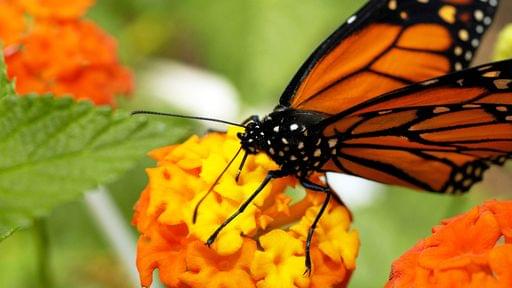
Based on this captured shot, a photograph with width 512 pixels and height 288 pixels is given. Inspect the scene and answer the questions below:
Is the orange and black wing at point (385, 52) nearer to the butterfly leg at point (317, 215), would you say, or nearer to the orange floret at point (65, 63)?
the butterfly leg at point (317, 215)

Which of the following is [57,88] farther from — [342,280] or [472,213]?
[472,213]

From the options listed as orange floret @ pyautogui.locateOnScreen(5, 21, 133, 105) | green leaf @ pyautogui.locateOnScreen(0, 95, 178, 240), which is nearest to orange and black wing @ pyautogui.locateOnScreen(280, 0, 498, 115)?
green leaf @ pyautogui.locateOnScreen(0, 95, 178, 240)

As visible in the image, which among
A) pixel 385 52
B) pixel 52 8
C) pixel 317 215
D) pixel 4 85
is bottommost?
pixel 317 215

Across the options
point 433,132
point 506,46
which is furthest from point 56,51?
point 506,46

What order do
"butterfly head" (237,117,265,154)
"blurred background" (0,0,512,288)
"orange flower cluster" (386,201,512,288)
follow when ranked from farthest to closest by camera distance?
"blurred background" (0,0,512,288)
"butterfly head" (237,117,265,154)
"orange flower cluster" (386,201,512,288)

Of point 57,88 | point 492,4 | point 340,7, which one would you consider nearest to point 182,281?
point 57,88

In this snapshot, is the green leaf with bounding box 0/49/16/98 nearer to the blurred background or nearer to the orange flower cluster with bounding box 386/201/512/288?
the orange flower cluster with bounding box 386/201/512/288

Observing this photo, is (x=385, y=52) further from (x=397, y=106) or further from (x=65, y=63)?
(x=65, y=63)

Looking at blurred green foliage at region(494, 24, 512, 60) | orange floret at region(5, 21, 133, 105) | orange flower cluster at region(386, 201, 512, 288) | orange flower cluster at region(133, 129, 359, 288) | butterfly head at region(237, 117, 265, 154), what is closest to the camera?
orange flower cluster at region(386, 201, 512, 288)
